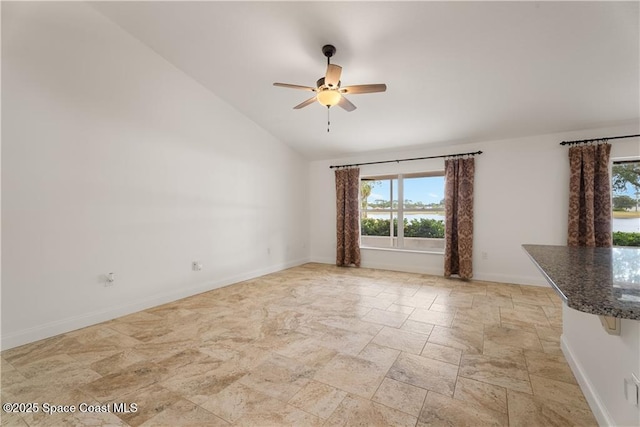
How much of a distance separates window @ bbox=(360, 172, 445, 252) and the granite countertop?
12.0 ft

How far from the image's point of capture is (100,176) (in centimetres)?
304

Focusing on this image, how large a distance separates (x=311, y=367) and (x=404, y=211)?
4.20 metres

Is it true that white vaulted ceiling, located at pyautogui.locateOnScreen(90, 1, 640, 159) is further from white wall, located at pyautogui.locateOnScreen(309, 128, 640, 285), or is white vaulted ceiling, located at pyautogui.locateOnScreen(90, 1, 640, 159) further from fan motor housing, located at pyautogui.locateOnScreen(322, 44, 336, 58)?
white wall, located at pyautogui.locateOnScreen(309, 128, 640, 285)

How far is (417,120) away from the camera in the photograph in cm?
430

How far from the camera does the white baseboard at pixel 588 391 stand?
146 centimetres

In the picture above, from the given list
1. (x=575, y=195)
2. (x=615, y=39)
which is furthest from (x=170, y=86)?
(x=575, y=195)

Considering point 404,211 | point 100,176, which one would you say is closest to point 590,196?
point 404,211

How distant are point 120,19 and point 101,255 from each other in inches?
104

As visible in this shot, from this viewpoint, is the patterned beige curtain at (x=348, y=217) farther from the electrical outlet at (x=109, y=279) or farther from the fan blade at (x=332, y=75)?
the electrical outlet at (x=109, y=279)

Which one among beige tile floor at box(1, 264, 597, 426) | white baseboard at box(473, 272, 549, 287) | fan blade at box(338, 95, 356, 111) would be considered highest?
fan blade at box(338, 95, 356, 111)

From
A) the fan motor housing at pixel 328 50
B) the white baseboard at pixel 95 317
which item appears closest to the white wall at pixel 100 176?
the white baseboard at pixel 95 317

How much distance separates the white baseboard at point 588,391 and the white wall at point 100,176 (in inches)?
163

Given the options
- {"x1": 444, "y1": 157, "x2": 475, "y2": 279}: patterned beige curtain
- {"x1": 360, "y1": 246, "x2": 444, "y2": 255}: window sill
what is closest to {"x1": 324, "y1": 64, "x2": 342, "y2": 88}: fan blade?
{"x1": 444, "y1": 157, "x2": 475, "y2": 279}: patterned beige curtain

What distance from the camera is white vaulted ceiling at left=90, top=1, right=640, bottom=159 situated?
2.48 m
